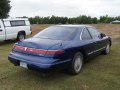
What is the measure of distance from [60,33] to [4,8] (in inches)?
844

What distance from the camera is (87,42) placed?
22.0 ft

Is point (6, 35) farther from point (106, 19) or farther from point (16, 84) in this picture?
point (106, 19)

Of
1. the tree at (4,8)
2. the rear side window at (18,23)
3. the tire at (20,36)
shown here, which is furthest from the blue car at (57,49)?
the tree at (4,8)

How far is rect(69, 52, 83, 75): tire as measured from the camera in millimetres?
5988

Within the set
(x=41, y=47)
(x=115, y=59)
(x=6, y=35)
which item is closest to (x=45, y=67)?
(x=41, y=47)

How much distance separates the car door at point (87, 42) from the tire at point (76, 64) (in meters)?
0.35

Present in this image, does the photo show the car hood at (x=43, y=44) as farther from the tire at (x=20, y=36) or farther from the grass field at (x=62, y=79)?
the tire at (x=20, y=36)

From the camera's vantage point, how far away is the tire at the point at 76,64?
599 centimetres

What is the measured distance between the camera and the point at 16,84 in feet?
18.1

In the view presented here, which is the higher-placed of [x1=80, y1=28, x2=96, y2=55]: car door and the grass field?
[x1=80, y1=28, x2=96, y2=55]: car door

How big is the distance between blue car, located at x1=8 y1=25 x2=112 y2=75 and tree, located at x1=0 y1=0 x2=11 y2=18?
810 inches

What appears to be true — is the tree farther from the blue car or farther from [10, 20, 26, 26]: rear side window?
the blue car

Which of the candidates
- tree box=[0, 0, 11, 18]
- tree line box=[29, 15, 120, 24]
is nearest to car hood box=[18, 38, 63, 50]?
tree box=[0, 0, 11, 18]

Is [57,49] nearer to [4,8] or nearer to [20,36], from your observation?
[20,36]
